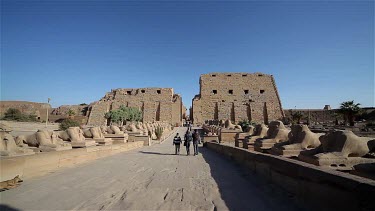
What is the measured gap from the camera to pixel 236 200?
134 inches

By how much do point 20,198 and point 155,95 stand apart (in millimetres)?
46056

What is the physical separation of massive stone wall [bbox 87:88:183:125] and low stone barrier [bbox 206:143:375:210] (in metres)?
42.3

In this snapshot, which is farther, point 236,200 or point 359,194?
point 236,200

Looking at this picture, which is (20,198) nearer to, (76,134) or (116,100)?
(76,134)

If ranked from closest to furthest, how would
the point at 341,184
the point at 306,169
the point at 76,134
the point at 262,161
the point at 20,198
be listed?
the point at 341,184 → the point at 306,169 → the point at 20,198 → the point at 262,161 → the point at 76,134

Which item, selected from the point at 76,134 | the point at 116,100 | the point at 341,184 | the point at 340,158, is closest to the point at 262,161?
the point at 340,158

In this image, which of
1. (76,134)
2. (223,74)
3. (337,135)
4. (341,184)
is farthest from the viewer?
(223,74)

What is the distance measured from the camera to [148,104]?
48.0 metres

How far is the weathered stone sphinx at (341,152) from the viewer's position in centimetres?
392

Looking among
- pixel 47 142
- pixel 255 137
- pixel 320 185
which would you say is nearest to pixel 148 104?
pixel 255 137

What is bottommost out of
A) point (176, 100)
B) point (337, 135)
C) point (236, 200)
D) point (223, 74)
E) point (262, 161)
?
point (236, 200)

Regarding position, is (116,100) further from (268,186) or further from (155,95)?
(268,186)

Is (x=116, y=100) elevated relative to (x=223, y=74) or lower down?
lower down

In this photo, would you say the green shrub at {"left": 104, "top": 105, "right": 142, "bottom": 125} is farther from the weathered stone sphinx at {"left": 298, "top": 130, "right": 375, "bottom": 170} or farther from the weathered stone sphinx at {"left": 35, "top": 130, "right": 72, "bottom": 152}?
the weathered stone sphinx at {"left": 298, "top": 130, "right": 375, "bottom": 170}
